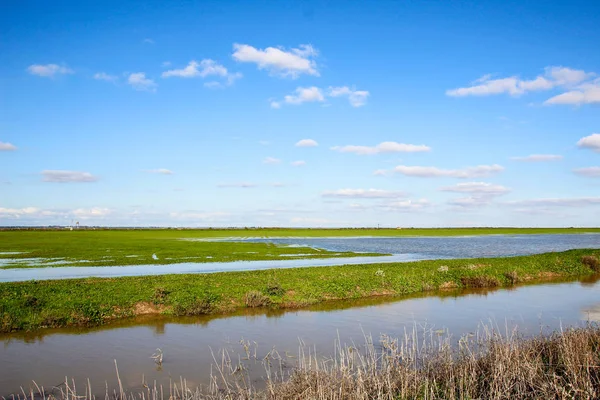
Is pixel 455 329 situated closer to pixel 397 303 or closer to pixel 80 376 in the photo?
pixel 397 303

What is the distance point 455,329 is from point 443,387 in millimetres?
10070

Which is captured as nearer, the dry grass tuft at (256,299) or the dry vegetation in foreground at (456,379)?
the dry vegetation in foreground at (456,379)

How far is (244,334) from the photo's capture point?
63.1 feet

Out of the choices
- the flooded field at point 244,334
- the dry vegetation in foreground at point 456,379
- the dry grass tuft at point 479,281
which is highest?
the dry vegetation in foreground at point 456,379

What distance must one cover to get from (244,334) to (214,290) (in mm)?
6429

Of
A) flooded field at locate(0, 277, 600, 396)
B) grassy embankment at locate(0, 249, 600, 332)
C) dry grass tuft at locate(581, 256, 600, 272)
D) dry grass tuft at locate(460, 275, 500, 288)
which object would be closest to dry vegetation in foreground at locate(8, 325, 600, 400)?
flooded field at locate(0, 277, 600, 396)

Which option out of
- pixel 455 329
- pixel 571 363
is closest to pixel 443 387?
pixel 571 363

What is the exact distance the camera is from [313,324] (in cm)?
2088

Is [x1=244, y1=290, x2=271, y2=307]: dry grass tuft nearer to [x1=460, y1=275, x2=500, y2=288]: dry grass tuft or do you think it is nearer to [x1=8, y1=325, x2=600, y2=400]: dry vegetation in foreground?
[x1=8, y1=325, x2=600, y2=400]: dry vegetation in foreground

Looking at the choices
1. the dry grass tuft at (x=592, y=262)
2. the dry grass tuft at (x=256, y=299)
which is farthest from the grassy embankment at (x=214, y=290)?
the dry grass tuft at (x=592, y=262)

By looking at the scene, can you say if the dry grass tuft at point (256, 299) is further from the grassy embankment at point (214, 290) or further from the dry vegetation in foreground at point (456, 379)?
the dry vegetation in foreground at point (456, 379)

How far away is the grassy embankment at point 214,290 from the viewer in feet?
68.4

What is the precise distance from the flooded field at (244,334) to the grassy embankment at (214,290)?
3.41 ft

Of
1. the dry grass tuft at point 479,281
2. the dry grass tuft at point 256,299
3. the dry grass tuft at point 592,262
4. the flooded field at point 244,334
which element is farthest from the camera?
the dry grass tuft at point 592,262
